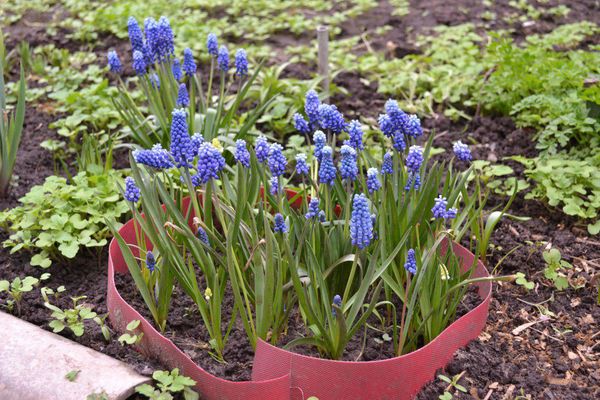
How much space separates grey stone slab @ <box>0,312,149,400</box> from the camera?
9.03 ft

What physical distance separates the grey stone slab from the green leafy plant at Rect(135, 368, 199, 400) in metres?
0.06

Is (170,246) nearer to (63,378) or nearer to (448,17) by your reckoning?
(63,378)

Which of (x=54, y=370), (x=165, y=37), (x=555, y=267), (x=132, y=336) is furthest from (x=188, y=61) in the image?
(x=555, y=267)

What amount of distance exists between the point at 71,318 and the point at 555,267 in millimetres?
2176

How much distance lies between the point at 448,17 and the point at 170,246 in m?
4.39

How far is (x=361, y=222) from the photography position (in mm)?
2566

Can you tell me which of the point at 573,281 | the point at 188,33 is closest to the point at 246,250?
the point at 573,281

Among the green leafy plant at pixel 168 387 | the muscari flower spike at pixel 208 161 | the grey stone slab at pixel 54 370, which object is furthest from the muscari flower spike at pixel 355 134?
the grey stone slab at pixel 54 370

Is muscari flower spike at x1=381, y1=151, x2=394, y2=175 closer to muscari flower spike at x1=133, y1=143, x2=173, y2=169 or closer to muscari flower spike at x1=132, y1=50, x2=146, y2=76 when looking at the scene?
muscari flower spike at x1=133, y1=143, x2=173, y2=169

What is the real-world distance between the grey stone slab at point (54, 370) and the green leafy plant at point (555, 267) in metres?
1.88

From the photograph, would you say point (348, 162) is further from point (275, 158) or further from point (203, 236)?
point (203, 236)

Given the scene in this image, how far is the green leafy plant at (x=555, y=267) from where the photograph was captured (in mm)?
3430

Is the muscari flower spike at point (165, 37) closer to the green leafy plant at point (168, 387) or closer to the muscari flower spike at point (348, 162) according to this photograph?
the muscari flower spike at point (348, 162)

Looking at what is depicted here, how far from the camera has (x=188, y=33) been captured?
6.21m
